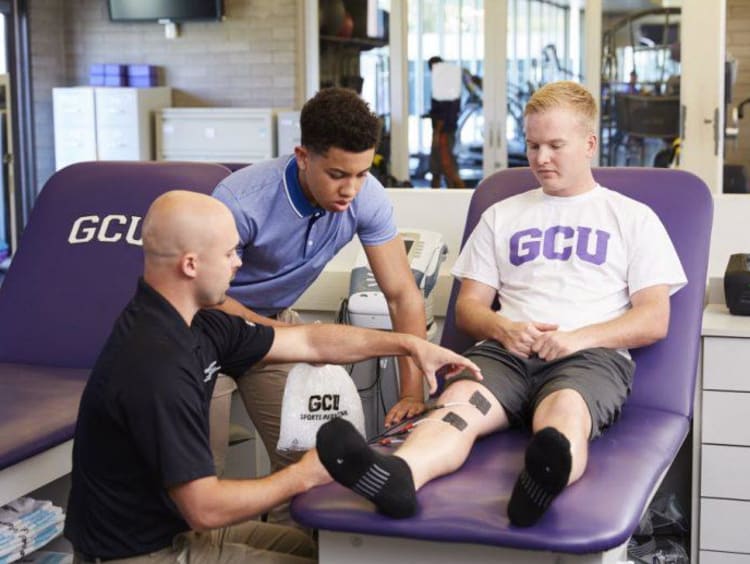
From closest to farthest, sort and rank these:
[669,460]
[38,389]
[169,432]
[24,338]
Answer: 1. [169,432]
2. [669,460]
3. [38,389]
4. [24,338]

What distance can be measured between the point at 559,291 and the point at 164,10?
752 cm

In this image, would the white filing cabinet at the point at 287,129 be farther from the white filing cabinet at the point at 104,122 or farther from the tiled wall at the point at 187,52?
the white filing cabinet at the point at 104,122


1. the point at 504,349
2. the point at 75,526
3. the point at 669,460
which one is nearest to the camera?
the point at 75,526

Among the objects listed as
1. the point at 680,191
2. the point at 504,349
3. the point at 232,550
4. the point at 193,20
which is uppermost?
the point at 193,20

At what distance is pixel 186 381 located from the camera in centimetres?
174

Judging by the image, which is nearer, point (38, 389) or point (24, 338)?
point (38, 389)

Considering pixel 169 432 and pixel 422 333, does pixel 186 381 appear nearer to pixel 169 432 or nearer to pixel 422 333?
pixel 169 432

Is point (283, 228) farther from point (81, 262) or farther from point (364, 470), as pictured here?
point (81, 262)

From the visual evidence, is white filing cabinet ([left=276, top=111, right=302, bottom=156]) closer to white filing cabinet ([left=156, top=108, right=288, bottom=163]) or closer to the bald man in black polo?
white filing cabinet ([left=156, top=108, right=288, bottom=163])

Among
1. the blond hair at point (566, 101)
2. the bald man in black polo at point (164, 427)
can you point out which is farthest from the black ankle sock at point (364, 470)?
the blond hair at point (566, 101)

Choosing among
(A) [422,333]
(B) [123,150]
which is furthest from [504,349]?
(B) [123,150]

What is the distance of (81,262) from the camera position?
3090 mm

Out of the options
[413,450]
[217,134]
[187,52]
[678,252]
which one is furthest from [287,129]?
[413,450]

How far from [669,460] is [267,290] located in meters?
0.92
